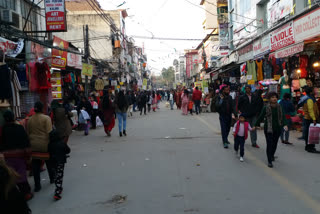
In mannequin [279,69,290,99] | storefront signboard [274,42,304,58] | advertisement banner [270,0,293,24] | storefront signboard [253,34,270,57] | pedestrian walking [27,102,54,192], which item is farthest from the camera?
storefront signboard [253,34,270,57]

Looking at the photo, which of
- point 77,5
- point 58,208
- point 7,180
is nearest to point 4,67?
point 58,208

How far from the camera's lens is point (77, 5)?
43.8m

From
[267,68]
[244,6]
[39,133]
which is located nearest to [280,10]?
[267,68]

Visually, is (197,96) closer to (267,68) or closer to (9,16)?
(267,68)

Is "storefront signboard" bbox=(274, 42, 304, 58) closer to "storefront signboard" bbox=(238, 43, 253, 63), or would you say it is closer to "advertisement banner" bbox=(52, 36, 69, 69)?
"storefront signboard" bbox=(238, 43, 253, 63)

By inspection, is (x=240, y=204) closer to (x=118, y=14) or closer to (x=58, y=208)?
(x=58, y=208)

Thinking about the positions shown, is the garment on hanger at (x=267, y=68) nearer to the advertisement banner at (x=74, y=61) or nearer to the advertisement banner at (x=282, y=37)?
the advertisement banner at (x=282, y=37)

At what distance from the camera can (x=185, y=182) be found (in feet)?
19.3

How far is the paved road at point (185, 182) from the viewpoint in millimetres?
4719

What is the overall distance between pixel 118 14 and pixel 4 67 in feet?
138

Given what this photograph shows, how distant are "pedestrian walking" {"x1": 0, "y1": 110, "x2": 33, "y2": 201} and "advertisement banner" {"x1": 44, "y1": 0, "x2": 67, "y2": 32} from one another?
362 inches

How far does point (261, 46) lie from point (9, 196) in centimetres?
1832

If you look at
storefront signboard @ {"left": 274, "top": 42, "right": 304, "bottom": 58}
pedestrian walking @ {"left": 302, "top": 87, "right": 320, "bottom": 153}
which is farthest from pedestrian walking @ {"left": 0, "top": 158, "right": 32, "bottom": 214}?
storefront signboard @ {"left": 274, "top": 42, "right": 304, "bottom": 58}

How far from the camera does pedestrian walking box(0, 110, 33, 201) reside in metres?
5.04
